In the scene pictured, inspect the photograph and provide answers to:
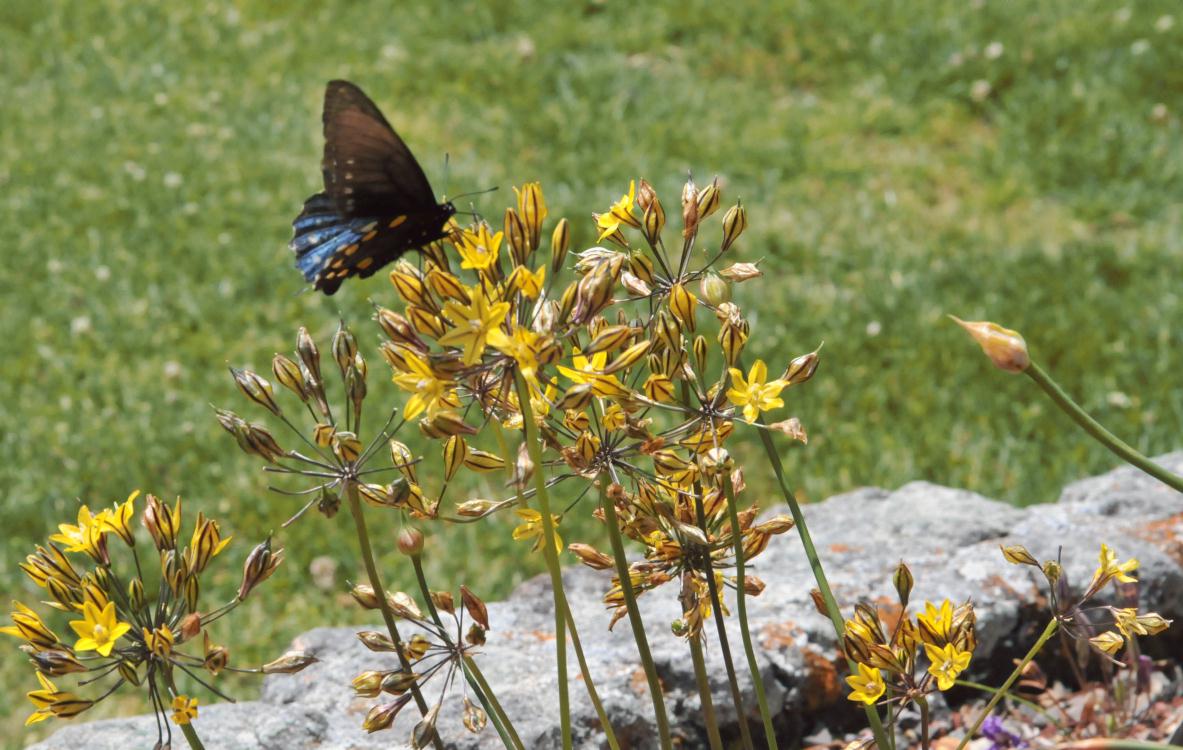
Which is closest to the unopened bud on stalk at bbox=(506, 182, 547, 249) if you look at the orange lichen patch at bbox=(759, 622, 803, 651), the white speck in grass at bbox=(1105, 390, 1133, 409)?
the orange lichen patch at bbox=(759, 622, 803, 651)

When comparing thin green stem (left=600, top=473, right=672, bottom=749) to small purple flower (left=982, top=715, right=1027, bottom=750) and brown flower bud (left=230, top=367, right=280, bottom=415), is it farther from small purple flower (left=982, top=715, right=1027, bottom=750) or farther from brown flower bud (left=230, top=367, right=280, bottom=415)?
small purple flower (left=982, top=715, right=1027, bottom=750)

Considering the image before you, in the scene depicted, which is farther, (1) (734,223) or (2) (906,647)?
(1) (734,223)

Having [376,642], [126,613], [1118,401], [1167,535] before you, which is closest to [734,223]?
[376,642]

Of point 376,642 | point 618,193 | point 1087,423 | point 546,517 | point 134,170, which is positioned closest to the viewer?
point 1087,423

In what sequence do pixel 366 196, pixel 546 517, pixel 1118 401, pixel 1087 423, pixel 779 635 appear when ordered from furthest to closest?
pixel 1118 401 → pixel 779 635 → pixel 366 196 → pixel 546 517 → pixel 1087 423

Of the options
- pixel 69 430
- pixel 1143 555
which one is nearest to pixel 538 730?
pixel 1143 555

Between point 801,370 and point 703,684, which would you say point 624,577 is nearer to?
point 703,684
